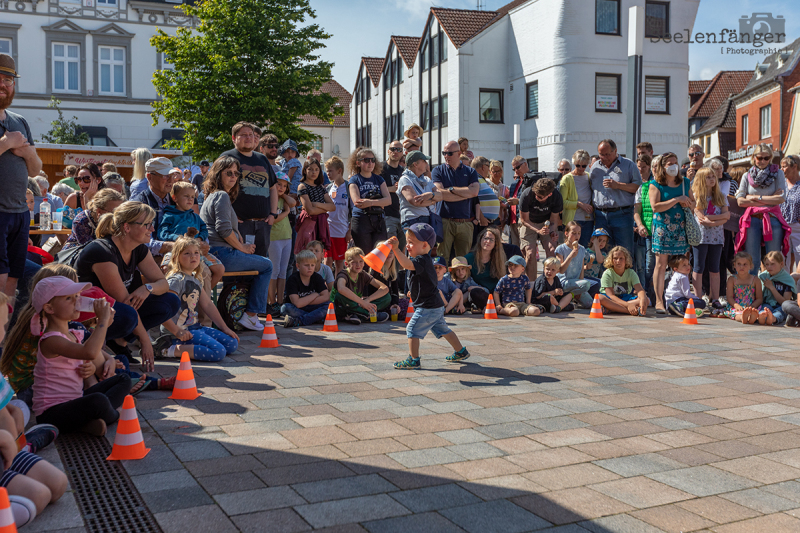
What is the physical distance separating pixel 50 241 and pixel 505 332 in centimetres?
657

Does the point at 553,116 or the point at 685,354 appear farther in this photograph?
the point at 553,116

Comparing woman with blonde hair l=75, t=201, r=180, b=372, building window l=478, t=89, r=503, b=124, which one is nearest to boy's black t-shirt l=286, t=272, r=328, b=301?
woman with blonde hair l=75, t=201, r=180, b=372

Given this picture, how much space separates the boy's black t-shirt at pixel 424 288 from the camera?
6816 mm

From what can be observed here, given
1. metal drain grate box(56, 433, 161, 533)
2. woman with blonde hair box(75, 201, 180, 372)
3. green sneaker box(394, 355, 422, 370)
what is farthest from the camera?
green sneaker box(394, 355, 422, 370)

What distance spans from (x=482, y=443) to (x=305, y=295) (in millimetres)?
5491

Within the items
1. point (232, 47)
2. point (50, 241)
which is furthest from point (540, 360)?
point (232, 47)

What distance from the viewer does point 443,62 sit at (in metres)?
37.4

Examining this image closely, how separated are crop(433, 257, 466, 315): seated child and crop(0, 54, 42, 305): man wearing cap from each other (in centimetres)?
585

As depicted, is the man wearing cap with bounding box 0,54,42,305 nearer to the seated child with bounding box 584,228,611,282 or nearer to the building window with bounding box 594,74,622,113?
the seated child with bounding box 584,228,611,282

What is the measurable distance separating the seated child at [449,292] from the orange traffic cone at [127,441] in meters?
6.65

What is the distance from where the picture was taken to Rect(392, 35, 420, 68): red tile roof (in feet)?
142

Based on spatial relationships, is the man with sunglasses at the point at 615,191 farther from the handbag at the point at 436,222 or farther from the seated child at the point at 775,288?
the handbag at the point at 436,222

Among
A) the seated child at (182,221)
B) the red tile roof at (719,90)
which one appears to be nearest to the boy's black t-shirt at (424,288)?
the seated child at (182,221)

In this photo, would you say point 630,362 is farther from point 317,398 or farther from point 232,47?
point 232,47
